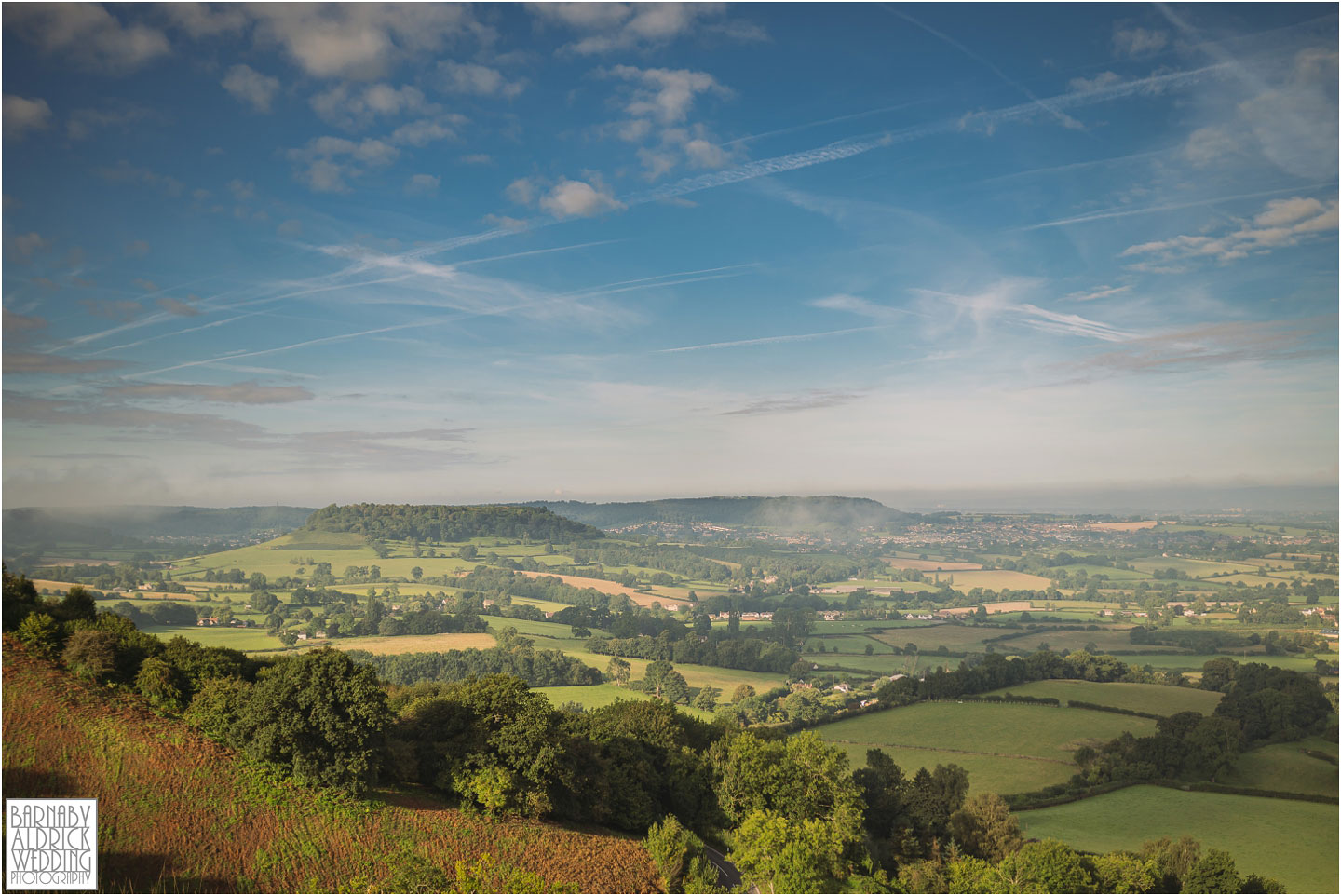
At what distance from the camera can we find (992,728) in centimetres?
5216

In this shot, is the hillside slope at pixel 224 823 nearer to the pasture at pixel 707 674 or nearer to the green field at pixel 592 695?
the green field at pixel 592 695

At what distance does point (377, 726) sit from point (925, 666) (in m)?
70.3

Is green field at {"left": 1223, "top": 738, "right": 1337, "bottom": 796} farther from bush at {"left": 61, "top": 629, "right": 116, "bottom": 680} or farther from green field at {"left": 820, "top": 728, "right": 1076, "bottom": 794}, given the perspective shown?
bush at {"left": 61, "top": 629, "right": 116, "bottom": 680}

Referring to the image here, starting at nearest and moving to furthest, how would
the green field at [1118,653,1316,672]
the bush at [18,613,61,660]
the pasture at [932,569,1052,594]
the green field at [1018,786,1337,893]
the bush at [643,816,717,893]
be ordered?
the bush at [643,816,717,893]
the bush at [18,613,61,660]
the green field at [1018,786,1337,893]
the green field at [1118,653,1316,672]
the pasture at [932,569,1052,594]

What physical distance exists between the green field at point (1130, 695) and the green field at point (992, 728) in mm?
3136

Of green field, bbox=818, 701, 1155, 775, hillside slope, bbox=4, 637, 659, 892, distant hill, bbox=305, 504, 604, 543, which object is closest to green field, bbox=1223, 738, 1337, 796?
green field, bbox=818, 701, 1155, 775

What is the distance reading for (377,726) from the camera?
21562mm

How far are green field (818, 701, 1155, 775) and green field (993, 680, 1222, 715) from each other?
3.14m

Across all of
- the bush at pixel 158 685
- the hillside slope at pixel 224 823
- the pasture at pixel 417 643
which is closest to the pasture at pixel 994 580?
the pasture at pixel 417 643

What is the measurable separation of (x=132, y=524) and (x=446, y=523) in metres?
59.5

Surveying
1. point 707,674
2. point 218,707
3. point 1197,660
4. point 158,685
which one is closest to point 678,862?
point 218,707

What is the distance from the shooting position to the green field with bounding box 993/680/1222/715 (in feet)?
174

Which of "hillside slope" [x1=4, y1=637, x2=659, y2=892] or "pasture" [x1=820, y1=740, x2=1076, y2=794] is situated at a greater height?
"hillside slope" [x1=4, y1=637, x2=659, y2=892]

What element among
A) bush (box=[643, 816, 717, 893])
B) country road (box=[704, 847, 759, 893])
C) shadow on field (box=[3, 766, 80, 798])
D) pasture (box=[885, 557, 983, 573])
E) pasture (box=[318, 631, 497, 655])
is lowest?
pasture (box=[885, 557, 983, 573])
